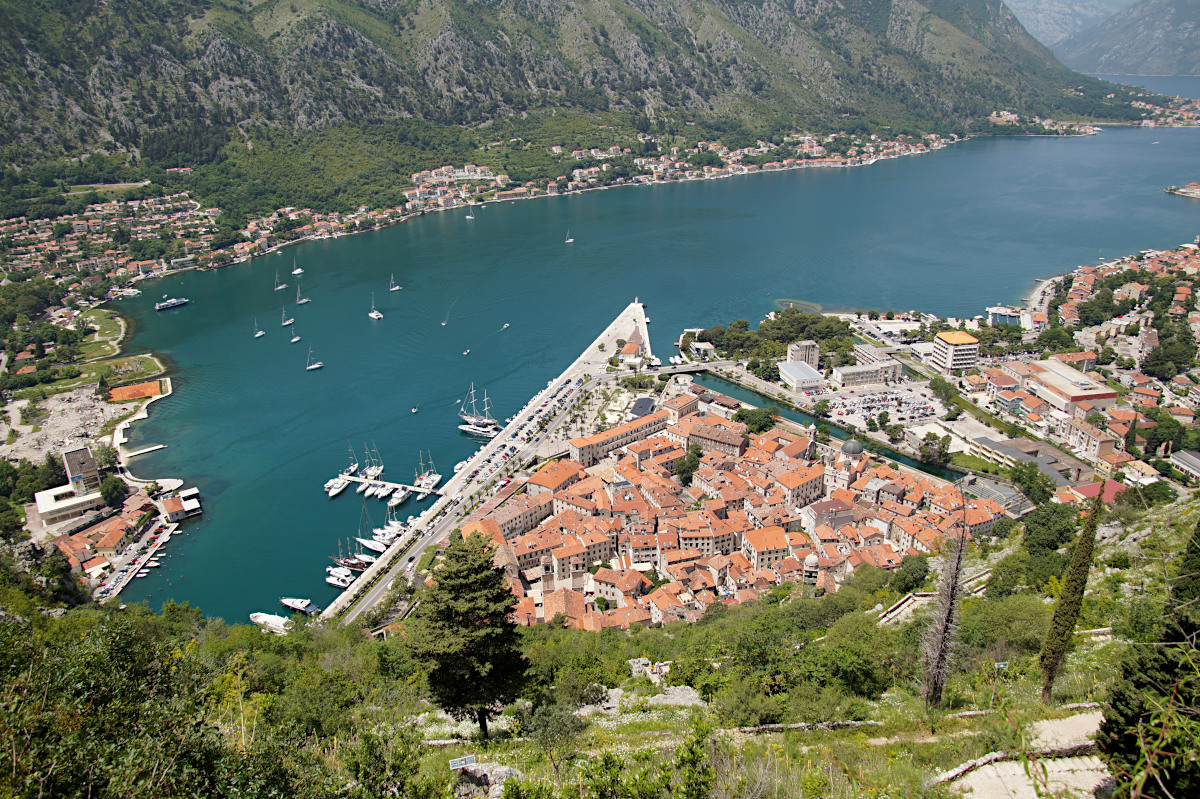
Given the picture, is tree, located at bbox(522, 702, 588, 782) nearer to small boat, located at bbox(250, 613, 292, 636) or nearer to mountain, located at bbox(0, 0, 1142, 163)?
small boat, located at bbox(250, 613, 292, 636)

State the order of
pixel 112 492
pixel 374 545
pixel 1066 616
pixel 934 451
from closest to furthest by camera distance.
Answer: pixel 1066 616 → pixel 374 545 → pixel 112 492 → pixel 934 451

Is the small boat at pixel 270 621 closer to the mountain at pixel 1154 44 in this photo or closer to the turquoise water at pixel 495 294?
the turquoise water at pixel 495 294

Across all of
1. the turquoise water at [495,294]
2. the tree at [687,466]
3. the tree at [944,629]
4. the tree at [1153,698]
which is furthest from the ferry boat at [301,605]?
the tree at [1153,698]

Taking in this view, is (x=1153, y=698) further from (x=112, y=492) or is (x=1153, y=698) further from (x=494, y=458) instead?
(x=112, y=492)

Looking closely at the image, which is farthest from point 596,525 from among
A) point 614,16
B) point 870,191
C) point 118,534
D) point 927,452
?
point 614,16

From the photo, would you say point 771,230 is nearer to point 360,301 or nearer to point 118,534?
point 360,301

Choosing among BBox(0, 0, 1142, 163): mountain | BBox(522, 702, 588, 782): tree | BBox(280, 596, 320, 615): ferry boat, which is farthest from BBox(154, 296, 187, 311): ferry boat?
BBox(522, 702, 588, 782): tree

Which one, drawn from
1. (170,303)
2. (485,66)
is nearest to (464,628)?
(170,303)
